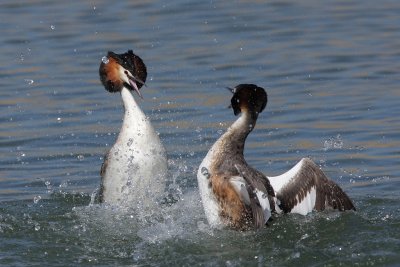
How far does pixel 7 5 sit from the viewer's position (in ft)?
60.6

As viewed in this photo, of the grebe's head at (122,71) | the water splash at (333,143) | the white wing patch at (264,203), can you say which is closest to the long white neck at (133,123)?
the grebe's head at (122,71)

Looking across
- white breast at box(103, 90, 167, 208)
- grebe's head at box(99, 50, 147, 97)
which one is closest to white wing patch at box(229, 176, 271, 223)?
white breast at box(103, 90, 167, 208)

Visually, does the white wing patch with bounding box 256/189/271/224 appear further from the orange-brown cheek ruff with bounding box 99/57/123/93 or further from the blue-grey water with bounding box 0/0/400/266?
the orange-brown cheek ruff with bounding box 99/57/123/93

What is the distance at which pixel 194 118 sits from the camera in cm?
1263

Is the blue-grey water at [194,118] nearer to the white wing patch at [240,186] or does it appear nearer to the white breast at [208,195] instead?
the white breast at [208,195]

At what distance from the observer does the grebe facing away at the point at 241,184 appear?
350 inches

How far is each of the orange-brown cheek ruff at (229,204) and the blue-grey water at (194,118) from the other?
0.31ft

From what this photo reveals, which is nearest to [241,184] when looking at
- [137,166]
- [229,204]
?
[229,204]

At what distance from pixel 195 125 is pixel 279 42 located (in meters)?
3.66

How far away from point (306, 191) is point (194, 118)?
136 inches

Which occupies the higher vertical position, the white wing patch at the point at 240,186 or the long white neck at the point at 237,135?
the long white neck at the point at 237,135

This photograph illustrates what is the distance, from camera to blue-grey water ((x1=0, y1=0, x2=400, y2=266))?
8.90 m

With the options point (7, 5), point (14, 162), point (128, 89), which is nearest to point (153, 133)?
point (128, 89)

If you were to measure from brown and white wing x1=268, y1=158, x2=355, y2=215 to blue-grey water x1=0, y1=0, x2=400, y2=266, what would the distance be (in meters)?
0.11
